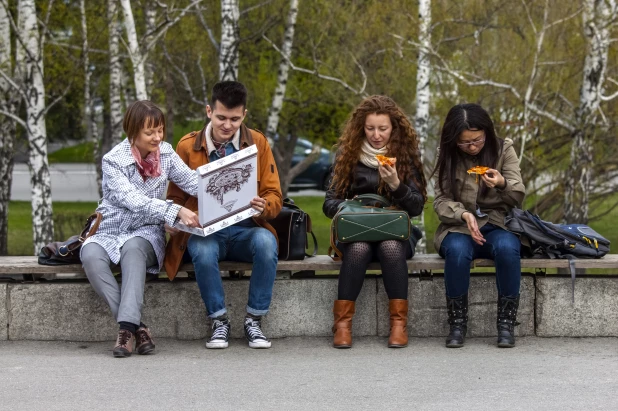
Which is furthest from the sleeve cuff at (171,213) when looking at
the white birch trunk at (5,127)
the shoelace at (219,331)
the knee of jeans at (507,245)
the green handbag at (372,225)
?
the white birch trunk at (5,127)

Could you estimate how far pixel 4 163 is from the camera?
12.8m

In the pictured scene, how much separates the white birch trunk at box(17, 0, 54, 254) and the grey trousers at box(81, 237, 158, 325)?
5.69 metres

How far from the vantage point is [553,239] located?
604 centimetres

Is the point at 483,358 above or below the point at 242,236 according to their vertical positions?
below

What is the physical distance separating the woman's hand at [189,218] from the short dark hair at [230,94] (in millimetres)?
708

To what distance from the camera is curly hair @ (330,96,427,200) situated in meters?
6.15

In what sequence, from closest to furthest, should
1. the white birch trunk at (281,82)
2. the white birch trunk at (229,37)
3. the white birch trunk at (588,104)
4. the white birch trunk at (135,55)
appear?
the white birch trunk at (588,104) < the white birch trunk at (135,55) < the white birch trunk at (229,37) < the white birch trunk at (281,82)

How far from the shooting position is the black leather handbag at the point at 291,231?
615 centimetres

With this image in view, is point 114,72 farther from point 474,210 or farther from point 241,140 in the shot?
point 474,210

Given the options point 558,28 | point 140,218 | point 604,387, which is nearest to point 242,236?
point 140,218

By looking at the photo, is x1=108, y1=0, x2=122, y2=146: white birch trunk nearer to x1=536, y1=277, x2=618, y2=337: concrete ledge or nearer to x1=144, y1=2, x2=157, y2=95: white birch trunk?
x1=144, y1=2, x2=157, y2=95: white birch trunk

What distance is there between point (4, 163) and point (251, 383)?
335 inches

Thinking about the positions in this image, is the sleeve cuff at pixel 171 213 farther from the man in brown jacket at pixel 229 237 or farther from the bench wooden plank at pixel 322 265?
the bench wooden plank at pixel 322 265

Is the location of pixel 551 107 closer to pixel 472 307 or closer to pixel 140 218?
pixel 472 307
